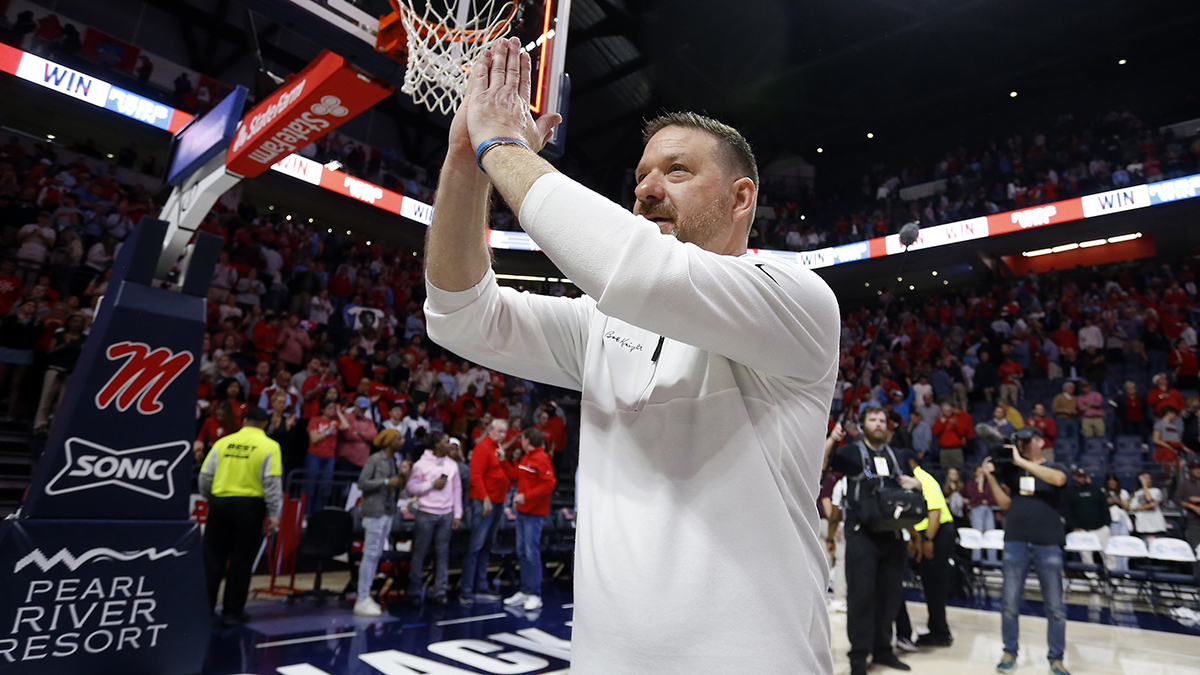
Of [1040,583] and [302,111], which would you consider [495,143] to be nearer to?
[302,111]

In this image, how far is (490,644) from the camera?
20.5ft

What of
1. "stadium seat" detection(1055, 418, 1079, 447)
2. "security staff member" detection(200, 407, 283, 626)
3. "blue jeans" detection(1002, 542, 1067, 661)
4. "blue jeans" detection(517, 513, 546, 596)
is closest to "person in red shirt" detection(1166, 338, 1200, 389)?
"stadium seat" detection(1055, 418, 1079, 447)

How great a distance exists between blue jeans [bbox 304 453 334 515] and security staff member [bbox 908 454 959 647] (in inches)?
274

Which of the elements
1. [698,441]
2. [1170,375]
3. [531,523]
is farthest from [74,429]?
[1170,375]

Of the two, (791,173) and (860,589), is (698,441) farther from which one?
(791,173)

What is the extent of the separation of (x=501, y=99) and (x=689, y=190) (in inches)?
17.7

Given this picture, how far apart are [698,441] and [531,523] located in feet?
25.0

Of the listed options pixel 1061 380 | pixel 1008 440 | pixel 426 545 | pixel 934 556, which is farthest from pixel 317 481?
pixel 1061 380

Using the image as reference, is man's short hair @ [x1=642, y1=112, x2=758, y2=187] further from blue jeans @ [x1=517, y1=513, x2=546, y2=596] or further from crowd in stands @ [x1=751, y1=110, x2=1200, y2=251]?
crowd in stands @ [x1=751, y1=110, x2=1200, y2=251]

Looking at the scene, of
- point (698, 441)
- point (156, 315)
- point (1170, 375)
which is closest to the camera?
point (698, 441)

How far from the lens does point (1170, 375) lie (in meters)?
14.1

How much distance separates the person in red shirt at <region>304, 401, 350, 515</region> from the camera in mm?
9117

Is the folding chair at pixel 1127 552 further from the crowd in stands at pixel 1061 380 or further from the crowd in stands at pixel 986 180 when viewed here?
the crowd in stands at pixel 986 180

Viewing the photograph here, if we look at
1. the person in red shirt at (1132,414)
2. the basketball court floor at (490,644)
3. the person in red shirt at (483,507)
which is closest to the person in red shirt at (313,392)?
the basketball court floor at (490,644)
